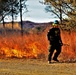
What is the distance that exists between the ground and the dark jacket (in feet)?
3.20

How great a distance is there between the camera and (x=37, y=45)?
2545 centimetres

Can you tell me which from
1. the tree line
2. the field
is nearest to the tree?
the field

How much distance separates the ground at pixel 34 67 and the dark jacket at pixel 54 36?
3.20 ft

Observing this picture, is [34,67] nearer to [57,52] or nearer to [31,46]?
[57,52]

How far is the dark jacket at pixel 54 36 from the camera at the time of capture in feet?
72.7

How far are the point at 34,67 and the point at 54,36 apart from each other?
7.47 ft

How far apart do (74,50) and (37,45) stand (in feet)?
6.82

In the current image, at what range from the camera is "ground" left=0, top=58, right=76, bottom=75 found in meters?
18.5

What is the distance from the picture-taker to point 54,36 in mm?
22297

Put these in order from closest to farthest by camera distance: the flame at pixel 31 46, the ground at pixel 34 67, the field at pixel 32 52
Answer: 1. the ground at pixel 34 67
2. the field at pixel 32 52
3. the flame at pixel 31 46

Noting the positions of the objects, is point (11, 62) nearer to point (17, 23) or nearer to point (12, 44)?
point (12, 44)

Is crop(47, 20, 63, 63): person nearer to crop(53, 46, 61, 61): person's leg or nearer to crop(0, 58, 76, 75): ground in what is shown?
crop(53, 46, 61, 61): person's leg

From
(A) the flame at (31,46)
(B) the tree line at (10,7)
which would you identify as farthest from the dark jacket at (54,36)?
(B) the tree line at (10,7)

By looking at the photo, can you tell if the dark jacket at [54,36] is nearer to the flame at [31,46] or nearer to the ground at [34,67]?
the ground at [34,67]
